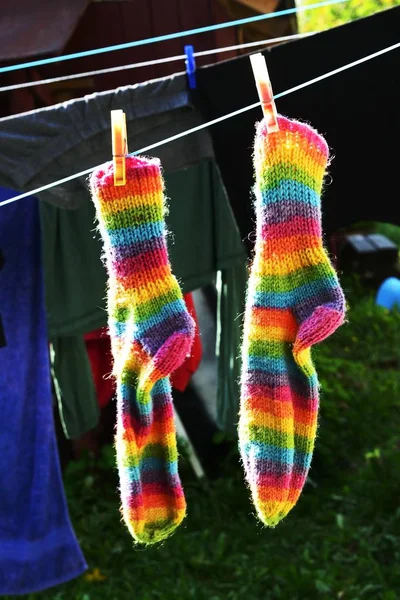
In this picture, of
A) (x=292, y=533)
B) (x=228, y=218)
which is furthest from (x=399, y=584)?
(x=228, y=218)

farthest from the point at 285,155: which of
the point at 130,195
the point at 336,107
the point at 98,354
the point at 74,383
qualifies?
the point at 98,354

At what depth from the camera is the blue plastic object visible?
5062mm

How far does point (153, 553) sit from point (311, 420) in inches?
87.6

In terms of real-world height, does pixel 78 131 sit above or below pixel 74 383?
above

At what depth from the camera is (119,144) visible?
3.41 feet

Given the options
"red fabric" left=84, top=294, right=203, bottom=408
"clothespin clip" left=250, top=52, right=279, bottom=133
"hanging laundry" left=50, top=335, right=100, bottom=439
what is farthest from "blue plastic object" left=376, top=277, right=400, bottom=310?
"clothespin clip" left=250, top=52, right=279, bottom=133

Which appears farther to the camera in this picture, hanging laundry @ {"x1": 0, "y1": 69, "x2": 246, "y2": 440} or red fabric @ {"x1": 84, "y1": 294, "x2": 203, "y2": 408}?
red fabric @ {"x1": 84, "y1": 294, "x2": 203, "y2": 408}

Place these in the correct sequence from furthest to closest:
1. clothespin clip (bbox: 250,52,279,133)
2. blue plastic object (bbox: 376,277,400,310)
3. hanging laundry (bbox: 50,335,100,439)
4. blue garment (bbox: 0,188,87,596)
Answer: blue plastic object (bbox: 376,277,400,310) → hanging laundry (bbox: 50,335,100,439) → blue garment (bbox: 0,188,87,596) → clothespin clip (bbox: 250,52,279,133)

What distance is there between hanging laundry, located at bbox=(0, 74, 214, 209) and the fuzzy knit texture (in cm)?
54

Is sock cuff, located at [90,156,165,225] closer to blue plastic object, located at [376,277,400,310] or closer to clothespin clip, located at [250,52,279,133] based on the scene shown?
clothespin clip, located at [250,52,279,133]

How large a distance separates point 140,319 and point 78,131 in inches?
26.7

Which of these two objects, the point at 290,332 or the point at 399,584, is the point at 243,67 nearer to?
the point at 290,332

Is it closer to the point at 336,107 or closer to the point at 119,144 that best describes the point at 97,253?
the point at 336,107

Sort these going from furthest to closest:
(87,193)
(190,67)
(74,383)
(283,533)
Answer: (283,533) < (74,383) < (87,193) < (190,67)
